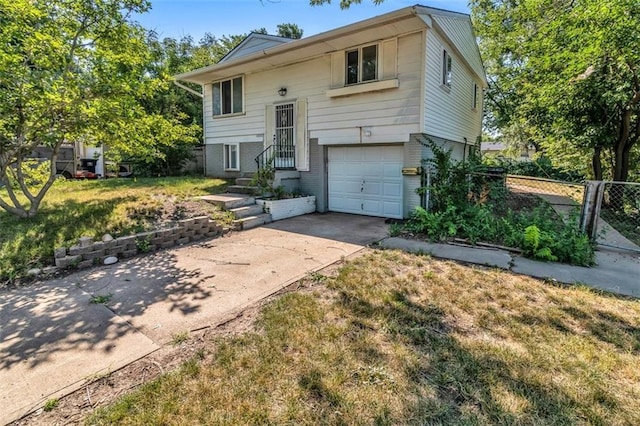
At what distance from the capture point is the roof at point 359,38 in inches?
276

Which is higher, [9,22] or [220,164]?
[9,22]

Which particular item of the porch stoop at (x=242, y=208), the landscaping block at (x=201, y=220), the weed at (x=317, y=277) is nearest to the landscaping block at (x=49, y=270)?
the landscaping block at (x=201, y=220)

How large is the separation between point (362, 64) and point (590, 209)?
19.5 ft

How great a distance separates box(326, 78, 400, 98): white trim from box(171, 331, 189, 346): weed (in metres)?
6.94

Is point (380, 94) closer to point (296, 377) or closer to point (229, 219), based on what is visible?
point (229, 219)

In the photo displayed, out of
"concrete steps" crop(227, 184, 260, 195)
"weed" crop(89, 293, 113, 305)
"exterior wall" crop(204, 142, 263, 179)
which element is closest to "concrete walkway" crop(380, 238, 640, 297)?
"concrete steps" crop(227, 184, 260, 195)

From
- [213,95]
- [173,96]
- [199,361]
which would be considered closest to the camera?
[199,361]

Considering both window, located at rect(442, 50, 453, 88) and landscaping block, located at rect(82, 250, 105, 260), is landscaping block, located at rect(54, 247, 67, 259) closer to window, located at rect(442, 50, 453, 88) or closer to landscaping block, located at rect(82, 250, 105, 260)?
landscaping block, located at rect(82, 250, 105, 260)

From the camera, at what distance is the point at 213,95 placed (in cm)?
1197

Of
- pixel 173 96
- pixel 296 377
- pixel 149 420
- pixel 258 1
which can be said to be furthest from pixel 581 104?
pixel 173 96

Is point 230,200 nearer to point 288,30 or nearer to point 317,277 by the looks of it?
point 317,277

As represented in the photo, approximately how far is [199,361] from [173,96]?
18284 millimetres

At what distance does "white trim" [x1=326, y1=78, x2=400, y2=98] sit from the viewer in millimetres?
7652

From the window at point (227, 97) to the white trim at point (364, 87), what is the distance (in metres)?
4.05
